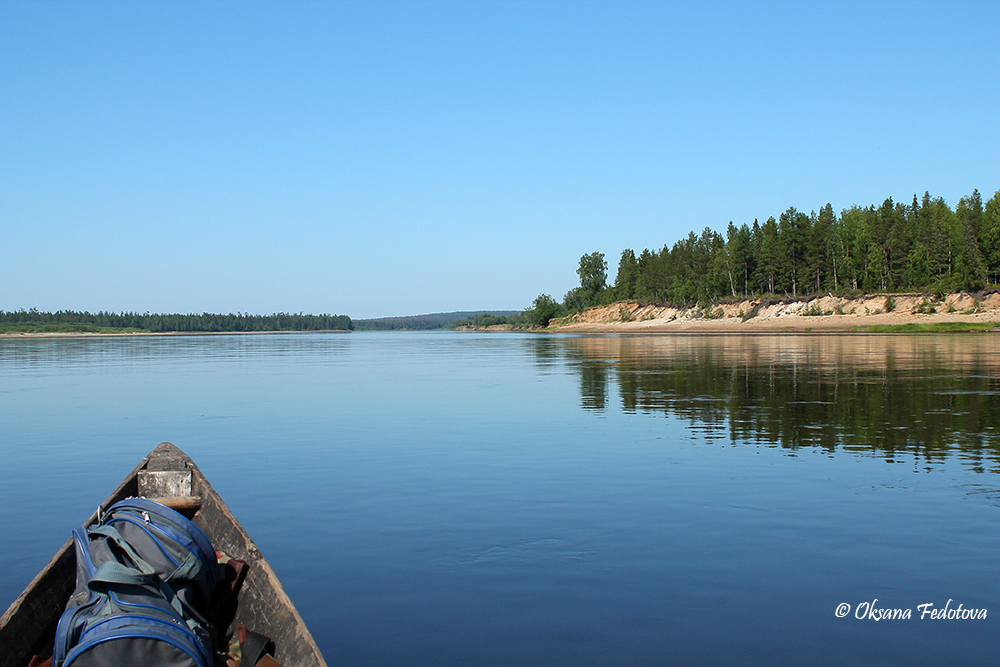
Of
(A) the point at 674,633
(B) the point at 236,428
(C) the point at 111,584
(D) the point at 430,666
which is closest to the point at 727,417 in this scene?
(B) the point at 236,428

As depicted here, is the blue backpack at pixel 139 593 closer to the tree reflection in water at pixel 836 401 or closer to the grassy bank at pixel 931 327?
the tree reflection in water at pixel 836 401

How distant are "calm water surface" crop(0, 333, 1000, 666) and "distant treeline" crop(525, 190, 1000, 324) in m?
108

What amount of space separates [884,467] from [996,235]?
121 m

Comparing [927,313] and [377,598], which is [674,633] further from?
[927,313]

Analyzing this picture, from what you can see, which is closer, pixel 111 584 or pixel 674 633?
pixel 111 584

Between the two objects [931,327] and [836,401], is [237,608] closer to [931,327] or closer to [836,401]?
[836,401]

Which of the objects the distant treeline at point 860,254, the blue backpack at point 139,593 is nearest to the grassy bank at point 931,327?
the distant treeline at point 860,254

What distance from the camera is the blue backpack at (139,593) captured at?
610cm

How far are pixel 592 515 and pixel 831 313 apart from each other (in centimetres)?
13241

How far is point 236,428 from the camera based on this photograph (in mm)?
25328

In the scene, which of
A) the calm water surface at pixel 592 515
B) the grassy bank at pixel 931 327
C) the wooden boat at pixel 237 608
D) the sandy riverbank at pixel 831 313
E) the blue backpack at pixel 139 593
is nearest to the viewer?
the blue backpack at pixel 139 593

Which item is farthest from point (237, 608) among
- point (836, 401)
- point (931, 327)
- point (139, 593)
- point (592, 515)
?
point (931, 327)

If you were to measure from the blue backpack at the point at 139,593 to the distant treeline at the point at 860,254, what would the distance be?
5229 inches

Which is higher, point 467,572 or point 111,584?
point 111,584
